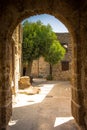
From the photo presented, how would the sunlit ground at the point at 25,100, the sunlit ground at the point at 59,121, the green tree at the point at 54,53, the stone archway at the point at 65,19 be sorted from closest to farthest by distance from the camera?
the stone archway at the point at 65,19 → the sunlit ground at the point at 59,121 → the sunlit ground at the point at 25,100 → the green tree at the point at 54,53

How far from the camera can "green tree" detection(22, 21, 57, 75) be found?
2131 cm

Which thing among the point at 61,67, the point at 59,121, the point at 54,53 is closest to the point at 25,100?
the point at 59,121

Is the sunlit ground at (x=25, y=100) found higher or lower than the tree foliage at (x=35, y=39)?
lower

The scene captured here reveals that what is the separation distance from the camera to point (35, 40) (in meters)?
21.9

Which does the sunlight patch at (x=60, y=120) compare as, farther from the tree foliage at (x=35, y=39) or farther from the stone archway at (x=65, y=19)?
the tree foliage at (x=35, y=39)

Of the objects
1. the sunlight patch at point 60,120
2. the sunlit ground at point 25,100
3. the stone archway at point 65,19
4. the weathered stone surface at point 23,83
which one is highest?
the stone archway at point 65,19

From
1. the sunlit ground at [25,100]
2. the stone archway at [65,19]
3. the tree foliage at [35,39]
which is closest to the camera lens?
the stone archway at [65,19]

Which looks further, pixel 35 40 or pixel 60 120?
pixel 35 40

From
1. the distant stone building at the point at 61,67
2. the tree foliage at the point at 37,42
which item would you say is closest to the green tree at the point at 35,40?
the tree foliage at the point at 37,42

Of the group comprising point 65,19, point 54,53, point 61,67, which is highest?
point 65,19

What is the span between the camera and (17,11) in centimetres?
569

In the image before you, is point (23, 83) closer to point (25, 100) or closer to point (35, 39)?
point (25, 100)

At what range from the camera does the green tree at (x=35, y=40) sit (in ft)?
69.9

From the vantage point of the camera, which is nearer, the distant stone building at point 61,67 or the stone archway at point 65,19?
the stone archway at point 65,19
